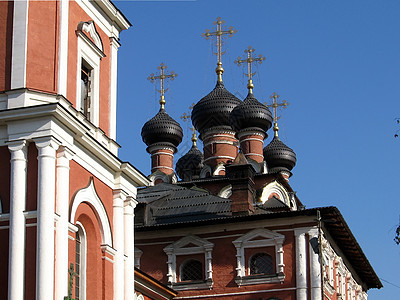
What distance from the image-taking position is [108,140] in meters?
18.0

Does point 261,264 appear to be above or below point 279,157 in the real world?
below

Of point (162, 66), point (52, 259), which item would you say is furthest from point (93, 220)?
point (162, 66)

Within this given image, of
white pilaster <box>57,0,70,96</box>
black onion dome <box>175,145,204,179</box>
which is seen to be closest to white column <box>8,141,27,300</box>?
white pilaster <box>57,0,70,96</box>

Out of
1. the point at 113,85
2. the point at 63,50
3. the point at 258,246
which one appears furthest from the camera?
the point at 258,246

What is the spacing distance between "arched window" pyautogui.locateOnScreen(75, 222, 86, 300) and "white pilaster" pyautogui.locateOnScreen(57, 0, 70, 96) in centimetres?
246

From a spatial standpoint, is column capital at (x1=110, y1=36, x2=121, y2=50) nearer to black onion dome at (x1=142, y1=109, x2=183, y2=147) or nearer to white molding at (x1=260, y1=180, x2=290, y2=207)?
white molding at (x1=260, y1=180, x2=290, y2=207)

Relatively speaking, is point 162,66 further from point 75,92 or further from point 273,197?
point 75,92

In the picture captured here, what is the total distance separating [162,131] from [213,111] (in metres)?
2.78

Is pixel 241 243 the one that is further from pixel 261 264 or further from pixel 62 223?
pixel 62 223

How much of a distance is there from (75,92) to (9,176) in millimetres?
2174

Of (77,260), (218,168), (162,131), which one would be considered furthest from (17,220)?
(162,131)

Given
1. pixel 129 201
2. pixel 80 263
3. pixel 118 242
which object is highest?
pixel 129 201

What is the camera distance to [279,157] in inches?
1687

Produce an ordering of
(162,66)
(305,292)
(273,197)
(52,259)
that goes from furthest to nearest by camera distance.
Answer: (162,66)
(273,197)
(305,292)
(52,259)
